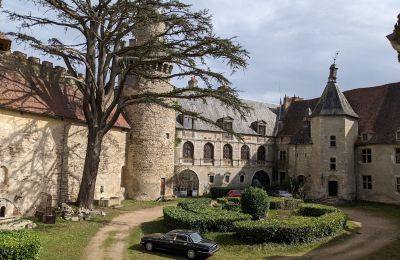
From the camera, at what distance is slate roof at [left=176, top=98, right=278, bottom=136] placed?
4281 cm

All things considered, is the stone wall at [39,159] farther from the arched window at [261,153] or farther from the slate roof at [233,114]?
the arched window at [261,153]

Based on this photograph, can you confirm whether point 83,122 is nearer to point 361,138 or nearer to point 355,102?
point 361,138

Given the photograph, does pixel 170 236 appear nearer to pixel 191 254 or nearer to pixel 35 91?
pixel 191 254

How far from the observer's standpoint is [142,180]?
3391cm

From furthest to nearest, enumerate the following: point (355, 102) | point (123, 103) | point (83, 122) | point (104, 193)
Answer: point (355, 102) → point (104, 193) → point (83, 122) → point (123, 103)

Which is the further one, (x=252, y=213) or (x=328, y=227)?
(x=252, y=213)

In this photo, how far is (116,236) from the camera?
20.0m

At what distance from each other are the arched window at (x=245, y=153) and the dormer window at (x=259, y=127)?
265 centimetres

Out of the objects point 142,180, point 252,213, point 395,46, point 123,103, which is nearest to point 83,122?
point 123,103

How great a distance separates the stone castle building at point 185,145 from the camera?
931 inches

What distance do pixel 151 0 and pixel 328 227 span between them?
1748 centimetres

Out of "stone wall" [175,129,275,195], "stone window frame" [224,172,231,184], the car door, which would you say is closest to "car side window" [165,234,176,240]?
the car door

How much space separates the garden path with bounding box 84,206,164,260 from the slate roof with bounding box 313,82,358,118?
20.9 m

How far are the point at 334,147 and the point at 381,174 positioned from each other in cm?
509
